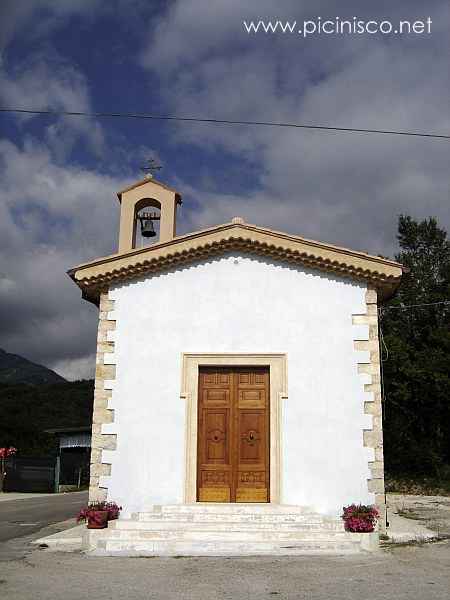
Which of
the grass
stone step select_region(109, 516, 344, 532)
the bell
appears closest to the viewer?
stone step select_region(109, 516, 344, 532)

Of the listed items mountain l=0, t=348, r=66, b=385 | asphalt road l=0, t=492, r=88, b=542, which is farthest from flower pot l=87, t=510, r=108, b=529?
mountain l=0, t=348, r=66, b=385

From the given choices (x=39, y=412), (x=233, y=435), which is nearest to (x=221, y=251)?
(x=233, y=435)

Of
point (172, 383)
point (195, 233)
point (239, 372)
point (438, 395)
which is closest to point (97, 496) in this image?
point (172, 383)

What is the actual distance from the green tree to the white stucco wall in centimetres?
1375

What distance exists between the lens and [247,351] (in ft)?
36.4

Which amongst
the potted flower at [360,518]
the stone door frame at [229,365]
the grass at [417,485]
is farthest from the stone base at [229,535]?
the grass at [417,485]

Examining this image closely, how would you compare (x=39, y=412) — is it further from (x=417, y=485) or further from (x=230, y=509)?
(x=230, y=509)

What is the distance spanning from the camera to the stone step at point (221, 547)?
8875mm

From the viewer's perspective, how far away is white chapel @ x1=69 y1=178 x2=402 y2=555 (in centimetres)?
1054

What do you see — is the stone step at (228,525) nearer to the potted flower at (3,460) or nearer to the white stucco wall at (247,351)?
the white stucco wall at (247,351)

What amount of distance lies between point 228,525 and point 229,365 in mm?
2855

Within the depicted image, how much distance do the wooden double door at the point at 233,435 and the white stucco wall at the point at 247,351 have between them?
1.37ft

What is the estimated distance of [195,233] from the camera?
449 inches

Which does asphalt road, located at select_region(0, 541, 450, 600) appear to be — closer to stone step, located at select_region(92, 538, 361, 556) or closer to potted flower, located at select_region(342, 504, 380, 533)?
stone step, located at select_region(92, 538, 361, 556)
